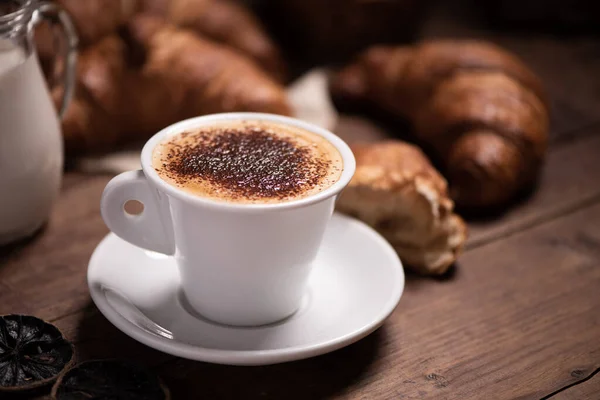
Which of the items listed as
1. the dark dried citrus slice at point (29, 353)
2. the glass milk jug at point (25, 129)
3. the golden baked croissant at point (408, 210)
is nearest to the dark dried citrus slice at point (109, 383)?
the dark dried citrus slice at point (29, 353)

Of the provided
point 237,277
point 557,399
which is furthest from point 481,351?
point 237,277

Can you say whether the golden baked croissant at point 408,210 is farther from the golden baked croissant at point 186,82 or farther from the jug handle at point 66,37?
the jug handle at point 66,37

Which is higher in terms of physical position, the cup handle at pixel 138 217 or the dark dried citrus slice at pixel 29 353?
the cup handle at pixel 138 217

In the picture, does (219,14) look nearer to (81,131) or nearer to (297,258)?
(81,131)

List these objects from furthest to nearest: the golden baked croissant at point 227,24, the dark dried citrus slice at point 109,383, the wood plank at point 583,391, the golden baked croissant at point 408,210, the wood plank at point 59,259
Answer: the golden baked croissant at point 227,24, the golden baked croissant at point 408,210, the wood plank at point 59,259, the wood plank at point 583,391, the dark dried citrus slice at point 109,383

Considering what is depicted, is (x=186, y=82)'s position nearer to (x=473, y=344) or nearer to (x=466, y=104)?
(x=466, y=104)

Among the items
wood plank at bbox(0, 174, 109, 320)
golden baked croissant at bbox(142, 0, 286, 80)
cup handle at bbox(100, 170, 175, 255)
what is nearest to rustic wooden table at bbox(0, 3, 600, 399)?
wood plank at bbox(0, 174, 109, 320)

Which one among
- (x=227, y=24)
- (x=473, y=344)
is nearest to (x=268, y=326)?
(x=473, y=344)
